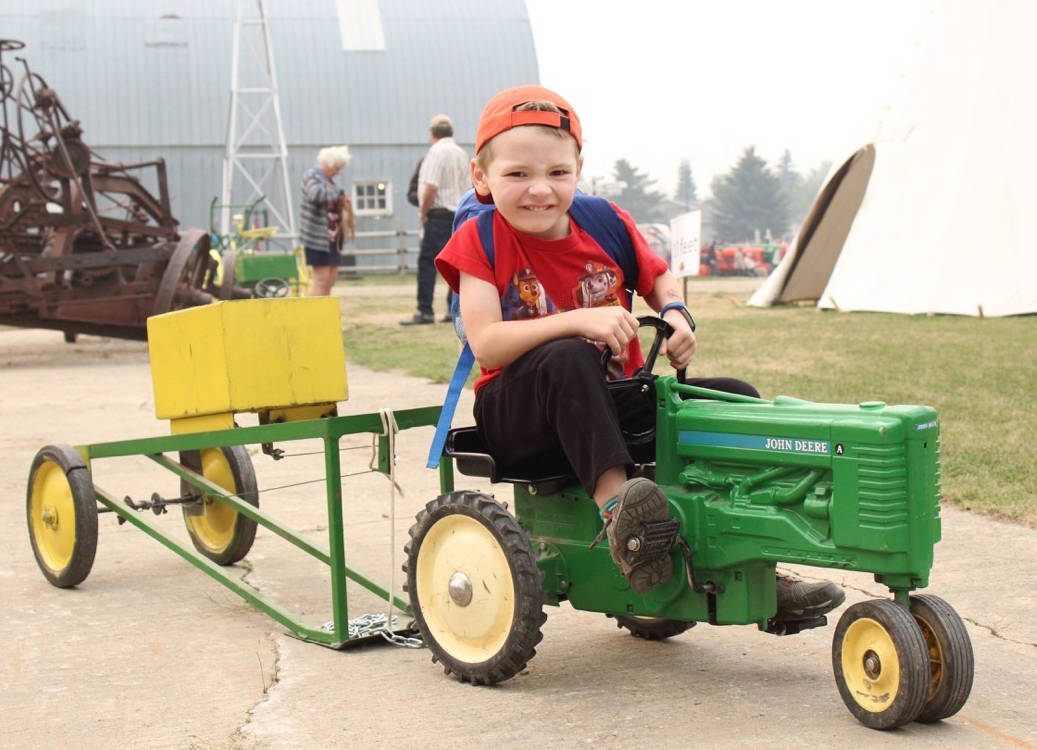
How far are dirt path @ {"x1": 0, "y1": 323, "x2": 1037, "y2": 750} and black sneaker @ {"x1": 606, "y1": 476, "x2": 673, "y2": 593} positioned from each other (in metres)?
0.32

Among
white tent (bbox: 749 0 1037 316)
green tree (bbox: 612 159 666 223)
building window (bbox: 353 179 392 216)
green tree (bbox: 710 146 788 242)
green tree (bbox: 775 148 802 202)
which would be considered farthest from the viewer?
green tree (bbox: 775 148 802 202)

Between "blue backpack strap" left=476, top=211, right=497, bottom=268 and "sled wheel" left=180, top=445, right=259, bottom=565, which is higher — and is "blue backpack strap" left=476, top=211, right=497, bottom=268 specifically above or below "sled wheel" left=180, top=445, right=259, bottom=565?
above

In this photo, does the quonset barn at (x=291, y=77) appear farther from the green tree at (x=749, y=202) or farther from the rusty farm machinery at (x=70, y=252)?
the green tree at (x=749, y=202)

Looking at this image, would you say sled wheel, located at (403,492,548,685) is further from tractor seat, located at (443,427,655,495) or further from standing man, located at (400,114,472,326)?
standing man, located at (400,114,472,326)

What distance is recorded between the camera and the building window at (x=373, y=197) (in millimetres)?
35469

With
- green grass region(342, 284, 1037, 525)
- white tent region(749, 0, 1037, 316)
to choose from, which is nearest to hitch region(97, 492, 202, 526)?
green grass region(342, 284, 1037, 525)

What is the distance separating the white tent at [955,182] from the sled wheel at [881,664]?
11.7m

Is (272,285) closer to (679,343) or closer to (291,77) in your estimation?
(679,343)

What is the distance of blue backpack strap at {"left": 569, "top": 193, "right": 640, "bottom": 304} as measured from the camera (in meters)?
3.39

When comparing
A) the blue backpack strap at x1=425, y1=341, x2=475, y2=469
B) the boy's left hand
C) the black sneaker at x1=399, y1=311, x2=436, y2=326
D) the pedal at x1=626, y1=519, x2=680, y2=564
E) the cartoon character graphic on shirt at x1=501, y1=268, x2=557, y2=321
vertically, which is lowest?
the black sneaker at x1=399, y1=311, x2=436, y2=326

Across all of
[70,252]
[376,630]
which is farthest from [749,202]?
[376,630]

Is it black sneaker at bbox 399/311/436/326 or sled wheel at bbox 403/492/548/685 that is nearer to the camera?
sled wheel at bbox 403/492/548/685

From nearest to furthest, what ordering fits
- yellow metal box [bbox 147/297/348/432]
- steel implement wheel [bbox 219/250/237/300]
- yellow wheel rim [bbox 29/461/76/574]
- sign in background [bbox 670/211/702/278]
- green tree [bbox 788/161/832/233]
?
yellow metal box [bbox 147/297/348/432] < yellow wheel rim [bbox 29/461/76/574] < steel implement wheel [bbox 219/250/237/300] < sign in background [bbox 670/211/702/278] < green tree [bbox 788/161/832/233]

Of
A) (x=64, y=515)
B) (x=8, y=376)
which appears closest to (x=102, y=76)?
(x=8, y=376)
